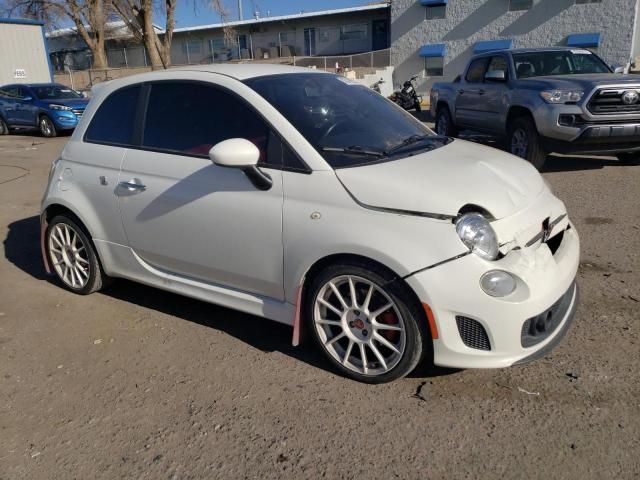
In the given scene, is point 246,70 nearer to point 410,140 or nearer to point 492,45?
point 410,140

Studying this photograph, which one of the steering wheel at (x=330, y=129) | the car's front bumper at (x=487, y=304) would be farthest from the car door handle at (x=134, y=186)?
the car's front bumper at (x=487, y=304)

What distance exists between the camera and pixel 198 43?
42.3 metres

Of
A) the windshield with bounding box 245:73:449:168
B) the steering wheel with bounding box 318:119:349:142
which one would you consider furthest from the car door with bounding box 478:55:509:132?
the steering wheel with bounding box 318:119:349:142

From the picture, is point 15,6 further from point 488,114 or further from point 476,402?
point 476,402

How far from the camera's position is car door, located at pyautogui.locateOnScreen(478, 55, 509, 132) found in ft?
29.5

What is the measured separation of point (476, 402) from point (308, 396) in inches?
34.8

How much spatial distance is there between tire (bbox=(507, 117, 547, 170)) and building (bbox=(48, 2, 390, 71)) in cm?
2773

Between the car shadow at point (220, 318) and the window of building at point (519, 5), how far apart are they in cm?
2666

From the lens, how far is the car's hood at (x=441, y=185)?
2.88 meters

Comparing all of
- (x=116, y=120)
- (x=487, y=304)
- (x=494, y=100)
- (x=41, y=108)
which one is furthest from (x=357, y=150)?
(x=41, y=108)

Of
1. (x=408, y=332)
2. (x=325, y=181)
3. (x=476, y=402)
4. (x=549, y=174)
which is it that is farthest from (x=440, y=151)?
(x=549, y=174)

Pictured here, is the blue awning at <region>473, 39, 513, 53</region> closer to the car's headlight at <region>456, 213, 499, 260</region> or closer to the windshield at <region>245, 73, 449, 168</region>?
the windshield at <region>245, 73, 449, 168</region>

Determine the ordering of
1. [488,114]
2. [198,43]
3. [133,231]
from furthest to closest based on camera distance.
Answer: [198,43], [488,114], [133,231]

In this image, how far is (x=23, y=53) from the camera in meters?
24.8
